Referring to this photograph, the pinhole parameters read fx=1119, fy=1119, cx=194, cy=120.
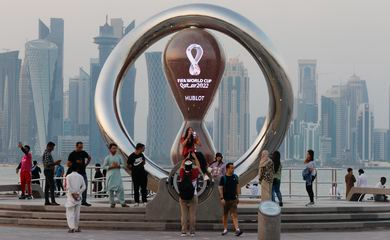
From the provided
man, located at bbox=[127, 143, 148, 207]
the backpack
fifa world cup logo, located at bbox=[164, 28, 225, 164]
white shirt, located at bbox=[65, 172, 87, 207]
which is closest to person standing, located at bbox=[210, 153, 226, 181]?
man, located at bbox=[127, 143, 148, 207]

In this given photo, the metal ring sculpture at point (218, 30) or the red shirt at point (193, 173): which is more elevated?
the metal ring sculpture at point (218, 30)

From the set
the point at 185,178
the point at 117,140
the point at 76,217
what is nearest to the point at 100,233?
the point at 76,217

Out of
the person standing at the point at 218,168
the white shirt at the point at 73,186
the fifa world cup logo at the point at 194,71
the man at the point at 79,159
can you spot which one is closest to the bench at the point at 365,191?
the fifa world cup logo at the point at 194,71

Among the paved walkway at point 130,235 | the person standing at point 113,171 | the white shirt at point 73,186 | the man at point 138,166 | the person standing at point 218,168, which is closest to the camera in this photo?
the paved walkway at point 130,235

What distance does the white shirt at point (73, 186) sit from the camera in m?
20.0

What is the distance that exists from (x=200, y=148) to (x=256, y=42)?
9.95 feet

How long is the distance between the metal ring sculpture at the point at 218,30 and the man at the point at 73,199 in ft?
18.1

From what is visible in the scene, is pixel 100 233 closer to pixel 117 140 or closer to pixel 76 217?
pixel 76 217

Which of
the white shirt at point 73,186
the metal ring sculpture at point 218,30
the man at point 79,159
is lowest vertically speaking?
Result: the white shirt at point 73,186

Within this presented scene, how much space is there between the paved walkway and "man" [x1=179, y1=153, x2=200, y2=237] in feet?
0.82

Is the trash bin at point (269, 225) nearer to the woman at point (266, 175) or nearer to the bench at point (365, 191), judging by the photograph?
the woman at point (266, 175)

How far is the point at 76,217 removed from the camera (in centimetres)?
2025

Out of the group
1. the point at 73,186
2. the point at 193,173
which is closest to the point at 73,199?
the point at 73,186

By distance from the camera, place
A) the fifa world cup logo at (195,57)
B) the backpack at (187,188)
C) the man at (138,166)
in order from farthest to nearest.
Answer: the fifa world cup logo at (195,57)
the man at (138,166)
the backpack at (187,188)
